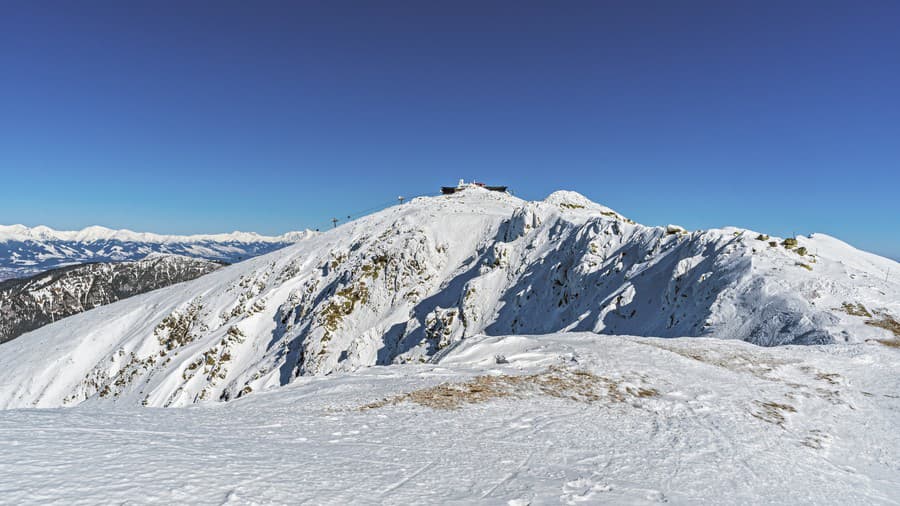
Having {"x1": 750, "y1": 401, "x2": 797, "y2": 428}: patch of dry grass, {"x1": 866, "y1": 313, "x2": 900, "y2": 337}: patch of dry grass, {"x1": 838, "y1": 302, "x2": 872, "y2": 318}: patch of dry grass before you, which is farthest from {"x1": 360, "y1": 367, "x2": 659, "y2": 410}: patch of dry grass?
{"x1": 838, "y1": 302, "x2": 872, "y2": 318}: patch of dry grass

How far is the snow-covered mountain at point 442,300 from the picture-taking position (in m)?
26.1

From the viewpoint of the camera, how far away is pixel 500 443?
9242 millimetres

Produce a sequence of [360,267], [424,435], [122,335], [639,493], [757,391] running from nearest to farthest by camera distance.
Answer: [639,493]
[424,435]
[757,391]
[360,267]
[122,335]

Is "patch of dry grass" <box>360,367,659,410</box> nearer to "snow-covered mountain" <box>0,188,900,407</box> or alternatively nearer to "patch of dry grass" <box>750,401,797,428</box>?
"patch of dry grass" <box>750,401,797,428</box>

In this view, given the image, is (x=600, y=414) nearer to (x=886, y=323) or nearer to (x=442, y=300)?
(x=886, y=323)

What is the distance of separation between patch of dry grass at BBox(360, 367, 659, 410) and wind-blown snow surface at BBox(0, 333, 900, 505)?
0.32 feet

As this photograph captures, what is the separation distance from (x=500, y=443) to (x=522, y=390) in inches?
163

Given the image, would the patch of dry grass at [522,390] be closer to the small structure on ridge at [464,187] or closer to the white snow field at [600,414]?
the white snow field at [600,414]

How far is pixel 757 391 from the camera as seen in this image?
45.6ft

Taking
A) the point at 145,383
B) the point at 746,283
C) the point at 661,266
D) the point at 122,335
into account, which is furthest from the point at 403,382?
the point at 122,335

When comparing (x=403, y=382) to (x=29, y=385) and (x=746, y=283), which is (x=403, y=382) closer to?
(x=746, y=283)

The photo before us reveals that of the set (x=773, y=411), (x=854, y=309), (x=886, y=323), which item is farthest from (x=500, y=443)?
(x=854, y=309)

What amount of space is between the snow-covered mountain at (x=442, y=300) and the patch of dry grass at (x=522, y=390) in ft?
47.2

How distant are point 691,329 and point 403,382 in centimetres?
2108
